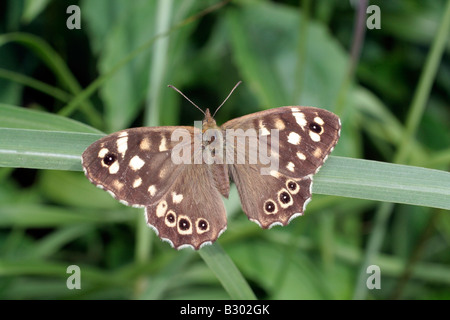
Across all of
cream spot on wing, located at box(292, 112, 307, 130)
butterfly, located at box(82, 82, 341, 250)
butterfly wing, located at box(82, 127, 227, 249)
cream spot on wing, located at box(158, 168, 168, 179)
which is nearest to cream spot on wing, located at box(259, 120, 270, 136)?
butterfly, located at box(82, 82, 341, 250)

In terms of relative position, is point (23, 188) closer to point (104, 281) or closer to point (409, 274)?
point (104, 281)

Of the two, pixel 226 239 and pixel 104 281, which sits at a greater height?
pixel 226 239

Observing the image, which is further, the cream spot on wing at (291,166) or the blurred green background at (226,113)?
the blurred green background at (226,113)

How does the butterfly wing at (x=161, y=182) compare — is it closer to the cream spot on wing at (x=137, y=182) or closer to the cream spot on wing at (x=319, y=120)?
the cream spot on wing at (x=137, y=182)

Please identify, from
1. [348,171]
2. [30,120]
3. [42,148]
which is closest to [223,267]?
[348,171]

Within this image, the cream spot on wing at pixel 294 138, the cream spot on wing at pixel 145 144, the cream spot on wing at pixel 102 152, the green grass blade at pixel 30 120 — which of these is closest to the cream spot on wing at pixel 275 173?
the cream spot on wing at pixel 294 138

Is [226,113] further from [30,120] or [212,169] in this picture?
[30,120]

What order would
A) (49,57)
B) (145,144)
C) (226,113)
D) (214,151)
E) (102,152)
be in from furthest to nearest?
(226,113)
(49,57)
(214,151)
(145,144)
(102,152)

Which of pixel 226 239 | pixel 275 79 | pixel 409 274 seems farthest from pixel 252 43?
pixel 409 274
